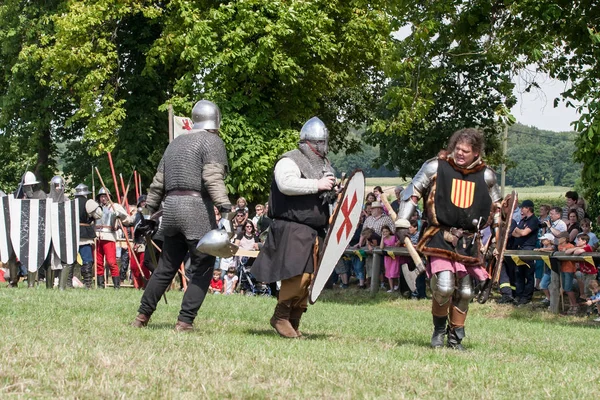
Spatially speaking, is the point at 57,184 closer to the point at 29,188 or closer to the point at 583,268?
the point at 29,188

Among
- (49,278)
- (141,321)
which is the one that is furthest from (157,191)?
(49,278)

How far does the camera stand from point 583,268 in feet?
42.6

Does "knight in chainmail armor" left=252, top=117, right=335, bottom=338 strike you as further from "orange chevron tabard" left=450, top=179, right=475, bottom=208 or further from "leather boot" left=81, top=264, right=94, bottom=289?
"leather boot" left=81, top=264, right=94, bottom=289

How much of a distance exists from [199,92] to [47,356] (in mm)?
19799

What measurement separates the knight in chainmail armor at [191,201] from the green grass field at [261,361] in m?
0.30

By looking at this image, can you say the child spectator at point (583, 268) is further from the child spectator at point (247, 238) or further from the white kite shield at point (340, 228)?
the white kite shield at point (340, 228)

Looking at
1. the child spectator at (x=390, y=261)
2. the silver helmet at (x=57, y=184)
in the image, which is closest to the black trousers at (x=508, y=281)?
the child spectator at (x=390, y=261)

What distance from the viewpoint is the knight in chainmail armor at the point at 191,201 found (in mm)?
7523

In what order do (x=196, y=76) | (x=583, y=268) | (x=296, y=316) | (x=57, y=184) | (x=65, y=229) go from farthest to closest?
(x=196, y=76) → (x=57, y=184) → (x=65, y=229) → (x=583, y=268) → (x=296, y=316)

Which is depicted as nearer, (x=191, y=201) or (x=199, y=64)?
(x=191, y=201)

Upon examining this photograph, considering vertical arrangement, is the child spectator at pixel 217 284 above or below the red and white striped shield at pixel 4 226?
below

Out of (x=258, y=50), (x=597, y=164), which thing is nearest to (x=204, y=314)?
(x=597, y=164)

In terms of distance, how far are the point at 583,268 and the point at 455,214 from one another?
608 cm

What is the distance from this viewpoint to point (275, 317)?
307 inches
